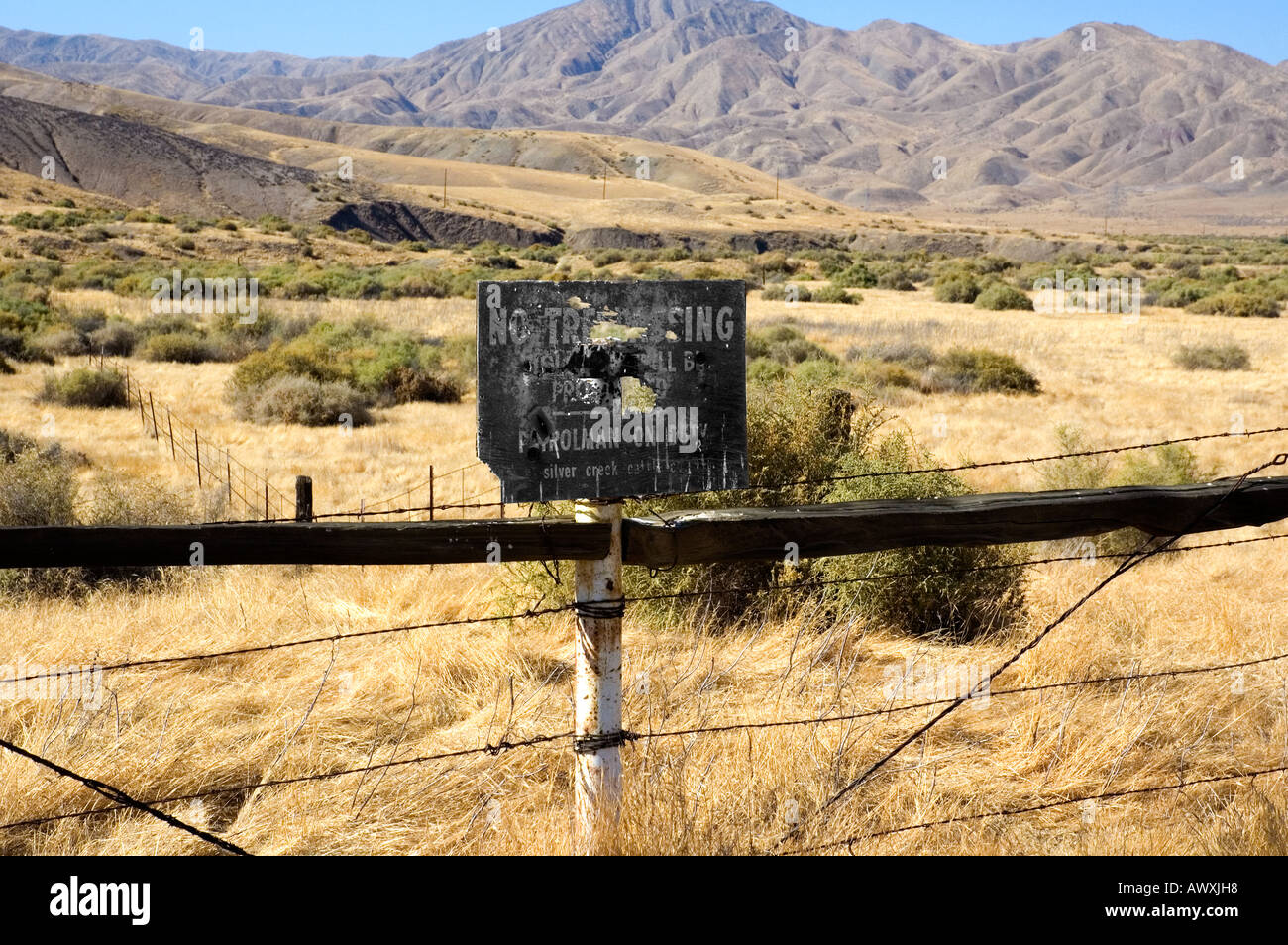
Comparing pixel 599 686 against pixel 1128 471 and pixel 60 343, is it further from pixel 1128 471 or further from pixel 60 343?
pixel 60 343

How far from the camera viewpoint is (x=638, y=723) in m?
4.41

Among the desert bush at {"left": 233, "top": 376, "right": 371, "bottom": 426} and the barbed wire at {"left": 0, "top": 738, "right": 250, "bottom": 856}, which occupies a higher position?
the desert bush at {"left": 233, "top": 376, "right": 371, "bottom": 426}

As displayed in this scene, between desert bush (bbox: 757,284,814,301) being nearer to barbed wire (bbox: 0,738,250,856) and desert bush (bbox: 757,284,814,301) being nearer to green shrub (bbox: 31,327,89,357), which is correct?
green shrub (bbox: 31,327,89,357)

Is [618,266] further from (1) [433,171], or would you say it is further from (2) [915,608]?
(1) [433,171]

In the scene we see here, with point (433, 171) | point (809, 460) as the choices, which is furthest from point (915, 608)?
point (433, 171)

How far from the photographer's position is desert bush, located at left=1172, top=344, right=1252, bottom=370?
863 inches

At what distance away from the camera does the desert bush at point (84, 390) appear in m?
17.3

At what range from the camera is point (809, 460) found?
787cm

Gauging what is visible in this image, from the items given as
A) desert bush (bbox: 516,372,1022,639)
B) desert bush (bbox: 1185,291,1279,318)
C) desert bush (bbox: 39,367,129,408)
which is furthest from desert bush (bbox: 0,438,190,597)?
desert bush (bbox: 1185,291,1279,318)

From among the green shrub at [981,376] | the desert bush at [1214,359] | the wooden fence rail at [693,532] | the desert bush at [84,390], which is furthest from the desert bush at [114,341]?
the desert bush at [1214,359]

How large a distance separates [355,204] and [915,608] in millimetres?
76039

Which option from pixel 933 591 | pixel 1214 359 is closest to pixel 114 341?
pixel 933 591

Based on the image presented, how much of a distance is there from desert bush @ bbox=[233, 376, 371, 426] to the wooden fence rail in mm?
13520

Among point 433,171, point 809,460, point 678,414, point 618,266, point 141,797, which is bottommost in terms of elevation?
point 141,797
